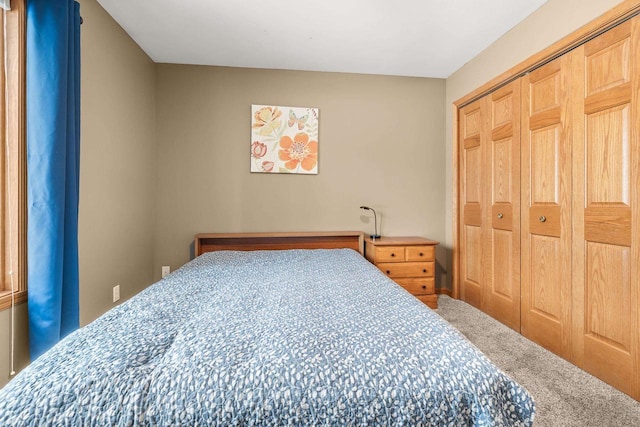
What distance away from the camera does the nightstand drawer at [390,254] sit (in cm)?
278

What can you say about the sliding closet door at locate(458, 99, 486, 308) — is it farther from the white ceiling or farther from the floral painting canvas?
the floral painting canvas

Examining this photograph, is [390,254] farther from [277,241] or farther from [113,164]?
[113,164]

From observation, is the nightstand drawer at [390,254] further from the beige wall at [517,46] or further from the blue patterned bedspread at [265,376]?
the blue patterned bedspread at [265,376]

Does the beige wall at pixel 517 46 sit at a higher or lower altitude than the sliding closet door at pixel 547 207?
higher

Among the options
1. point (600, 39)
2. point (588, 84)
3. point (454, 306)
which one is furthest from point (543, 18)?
point (454, 306)

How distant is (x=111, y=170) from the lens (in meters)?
2.28

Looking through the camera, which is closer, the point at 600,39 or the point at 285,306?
the point at 285,306

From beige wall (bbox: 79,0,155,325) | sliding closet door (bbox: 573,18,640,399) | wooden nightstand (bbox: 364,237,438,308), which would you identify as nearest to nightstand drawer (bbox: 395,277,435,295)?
wooden nightstand (bbox: 364,237,438,308)

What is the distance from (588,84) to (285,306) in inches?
84.1

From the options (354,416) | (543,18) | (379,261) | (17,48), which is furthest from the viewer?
(379,261)

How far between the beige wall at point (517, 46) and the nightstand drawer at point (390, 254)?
777 mm

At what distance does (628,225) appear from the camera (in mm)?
1569

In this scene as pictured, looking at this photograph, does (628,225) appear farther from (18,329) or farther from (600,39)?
(18,329)

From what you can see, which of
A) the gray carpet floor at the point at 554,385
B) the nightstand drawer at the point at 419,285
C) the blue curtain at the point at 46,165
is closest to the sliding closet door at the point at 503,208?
the gray carpet floor at the point at 554,385
